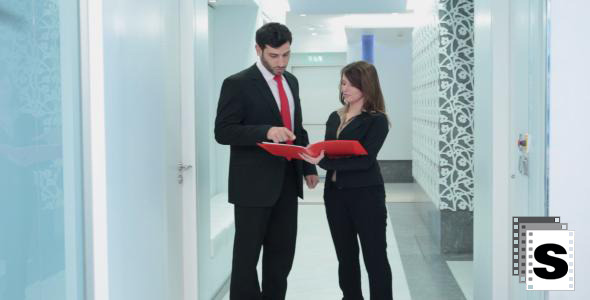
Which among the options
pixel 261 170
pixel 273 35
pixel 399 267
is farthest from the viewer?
pixel 399 267

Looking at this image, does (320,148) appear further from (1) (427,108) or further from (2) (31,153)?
(1) (427,108)

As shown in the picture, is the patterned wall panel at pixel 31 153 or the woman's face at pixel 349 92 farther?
the woman's face at pixel 349 92

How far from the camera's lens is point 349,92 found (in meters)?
3.64

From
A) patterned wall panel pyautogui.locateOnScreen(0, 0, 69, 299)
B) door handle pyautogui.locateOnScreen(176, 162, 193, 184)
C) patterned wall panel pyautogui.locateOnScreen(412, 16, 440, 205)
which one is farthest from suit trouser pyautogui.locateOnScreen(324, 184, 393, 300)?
patterned wall panel pyautogui.locateOnScreen(412, 16, 440, 205)

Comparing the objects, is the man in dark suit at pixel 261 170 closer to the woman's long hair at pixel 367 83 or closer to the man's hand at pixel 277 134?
the man's hand at pixel 277 134

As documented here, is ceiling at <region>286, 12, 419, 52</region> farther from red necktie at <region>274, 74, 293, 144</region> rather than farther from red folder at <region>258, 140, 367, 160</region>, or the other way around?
red folder at <region>258, 140, 367, 160</region>

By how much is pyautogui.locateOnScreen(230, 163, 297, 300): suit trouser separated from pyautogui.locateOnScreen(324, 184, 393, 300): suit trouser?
224mm

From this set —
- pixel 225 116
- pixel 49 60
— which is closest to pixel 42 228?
pixel 49 60

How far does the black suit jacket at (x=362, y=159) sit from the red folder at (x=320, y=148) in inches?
4.7

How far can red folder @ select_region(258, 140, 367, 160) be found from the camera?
3260 mm

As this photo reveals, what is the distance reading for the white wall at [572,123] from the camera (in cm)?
255

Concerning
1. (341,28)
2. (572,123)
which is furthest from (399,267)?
(341,28)

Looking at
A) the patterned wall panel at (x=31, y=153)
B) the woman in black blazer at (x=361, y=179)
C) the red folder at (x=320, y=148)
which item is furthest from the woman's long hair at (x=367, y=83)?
the patterned wall panel at (x=31, y=153)

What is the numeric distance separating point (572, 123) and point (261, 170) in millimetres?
1582
